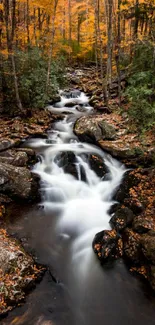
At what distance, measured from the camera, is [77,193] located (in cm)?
935

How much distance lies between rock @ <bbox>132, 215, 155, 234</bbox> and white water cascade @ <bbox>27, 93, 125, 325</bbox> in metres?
1.10

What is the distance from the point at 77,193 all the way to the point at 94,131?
3669mm

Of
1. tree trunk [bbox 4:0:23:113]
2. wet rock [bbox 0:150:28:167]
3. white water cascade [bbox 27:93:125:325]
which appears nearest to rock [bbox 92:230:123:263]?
white water cascade [bbox 27:93:125:325]

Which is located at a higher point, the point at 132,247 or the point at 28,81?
the point at 28,81

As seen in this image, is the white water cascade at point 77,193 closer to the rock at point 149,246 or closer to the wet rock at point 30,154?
the wet rock at point 30,154

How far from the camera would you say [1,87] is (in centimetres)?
1297

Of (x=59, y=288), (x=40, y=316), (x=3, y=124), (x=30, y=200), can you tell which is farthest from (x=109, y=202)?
(x=3, y=124)

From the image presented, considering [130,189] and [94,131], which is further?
[94,131]

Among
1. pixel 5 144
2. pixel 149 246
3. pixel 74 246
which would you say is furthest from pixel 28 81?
pixel 149 246

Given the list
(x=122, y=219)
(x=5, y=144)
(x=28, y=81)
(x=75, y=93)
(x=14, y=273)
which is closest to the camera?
(x=14, y=273)

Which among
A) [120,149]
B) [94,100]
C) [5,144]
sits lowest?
[120,149]

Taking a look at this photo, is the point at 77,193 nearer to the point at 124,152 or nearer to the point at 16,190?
the point at 16,190

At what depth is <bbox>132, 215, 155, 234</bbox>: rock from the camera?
6853mm

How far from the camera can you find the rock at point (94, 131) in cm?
1159
